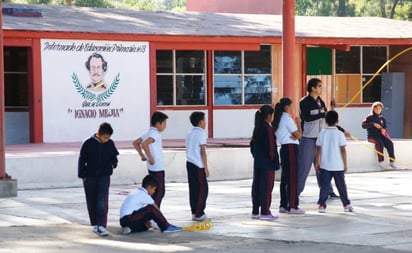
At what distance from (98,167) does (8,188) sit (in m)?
4.47

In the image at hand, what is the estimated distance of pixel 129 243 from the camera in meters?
11.6

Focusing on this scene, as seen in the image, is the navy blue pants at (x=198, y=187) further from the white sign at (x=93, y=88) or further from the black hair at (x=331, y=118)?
the white sign at (x=93, y=88)

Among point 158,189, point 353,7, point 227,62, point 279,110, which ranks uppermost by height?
point 353,7

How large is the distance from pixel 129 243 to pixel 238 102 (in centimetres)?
1648

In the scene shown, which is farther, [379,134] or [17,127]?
[17,127]

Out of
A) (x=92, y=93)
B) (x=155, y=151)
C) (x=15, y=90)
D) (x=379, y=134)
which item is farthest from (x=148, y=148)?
(x=15, y=90)

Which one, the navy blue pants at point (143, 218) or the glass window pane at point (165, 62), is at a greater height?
the glass window pane at point (165, 62)

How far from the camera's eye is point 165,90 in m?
27.1

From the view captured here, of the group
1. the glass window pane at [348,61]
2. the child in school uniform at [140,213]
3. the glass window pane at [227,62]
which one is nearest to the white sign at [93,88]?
the glass window pane at [227,62]

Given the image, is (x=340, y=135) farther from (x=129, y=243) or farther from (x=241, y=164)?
(x=241, y=164)

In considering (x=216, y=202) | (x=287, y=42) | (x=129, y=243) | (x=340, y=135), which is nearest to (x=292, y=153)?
(x=340, y=135)

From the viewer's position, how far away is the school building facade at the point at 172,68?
23859 mm

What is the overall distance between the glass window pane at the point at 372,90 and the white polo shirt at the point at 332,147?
1648 cm

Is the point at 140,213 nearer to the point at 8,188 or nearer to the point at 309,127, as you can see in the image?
the point at 309,127
